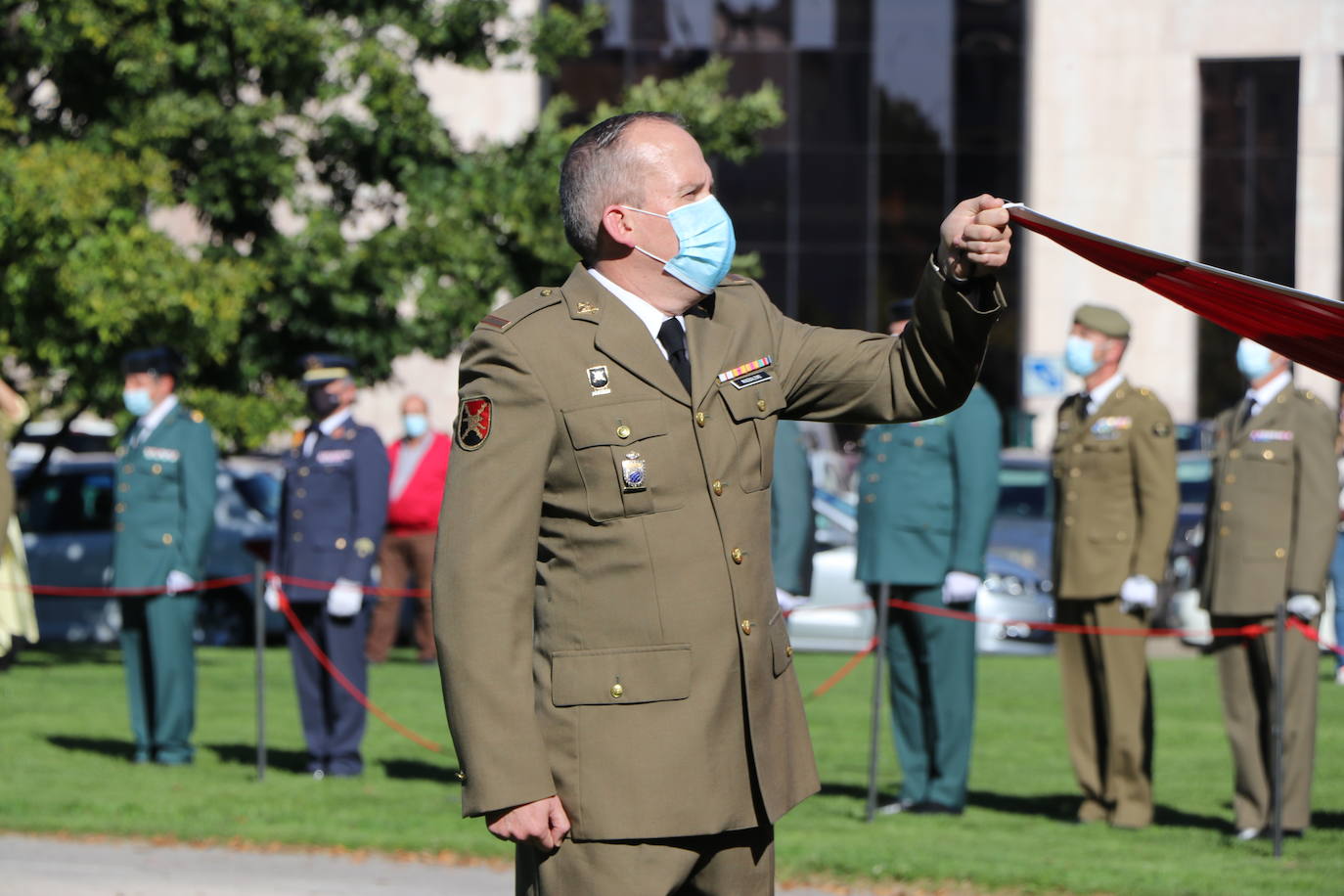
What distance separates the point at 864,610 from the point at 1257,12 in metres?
7.87

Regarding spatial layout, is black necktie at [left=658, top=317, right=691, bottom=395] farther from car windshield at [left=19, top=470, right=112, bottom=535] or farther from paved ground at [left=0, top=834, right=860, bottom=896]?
car windshield at [left=19, top=470, right=112, bottom=535]

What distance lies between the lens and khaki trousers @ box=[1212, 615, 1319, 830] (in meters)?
8.75

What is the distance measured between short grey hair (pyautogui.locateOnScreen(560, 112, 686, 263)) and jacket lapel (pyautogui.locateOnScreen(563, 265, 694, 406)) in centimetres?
11

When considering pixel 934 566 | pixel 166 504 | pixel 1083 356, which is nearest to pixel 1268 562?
pixel 1083 356

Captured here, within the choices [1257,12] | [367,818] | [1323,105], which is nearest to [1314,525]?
[1323,105]

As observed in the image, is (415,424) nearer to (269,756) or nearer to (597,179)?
(269,756)

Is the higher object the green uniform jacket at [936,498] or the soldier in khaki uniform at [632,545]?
the soldier in khaki uniform at [632,545]

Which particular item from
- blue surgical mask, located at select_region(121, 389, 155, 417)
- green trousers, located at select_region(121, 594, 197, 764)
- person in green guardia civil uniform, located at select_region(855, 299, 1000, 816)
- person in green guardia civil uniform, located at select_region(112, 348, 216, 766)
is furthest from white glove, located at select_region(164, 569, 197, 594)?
person in green guardia civil uniform, located at select_region(855, 299, 1000, 816)

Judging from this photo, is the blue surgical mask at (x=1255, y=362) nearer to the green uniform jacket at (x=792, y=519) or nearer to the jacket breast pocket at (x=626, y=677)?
the green uniform jacket at (x=792, y=519)

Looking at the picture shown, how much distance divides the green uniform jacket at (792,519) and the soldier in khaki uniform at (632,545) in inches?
223

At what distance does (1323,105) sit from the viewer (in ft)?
28.6

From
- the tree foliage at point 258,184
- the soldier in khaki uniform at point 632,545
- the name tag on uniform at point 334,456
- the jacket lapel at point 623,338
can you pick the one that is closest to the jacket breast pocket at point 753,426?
the soldier in khaki uniform at point 632,545

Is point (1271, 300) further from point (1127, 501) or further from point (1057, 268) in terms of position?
point (1057, 268)

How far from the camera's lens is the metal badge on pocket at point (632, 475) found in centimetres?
382
